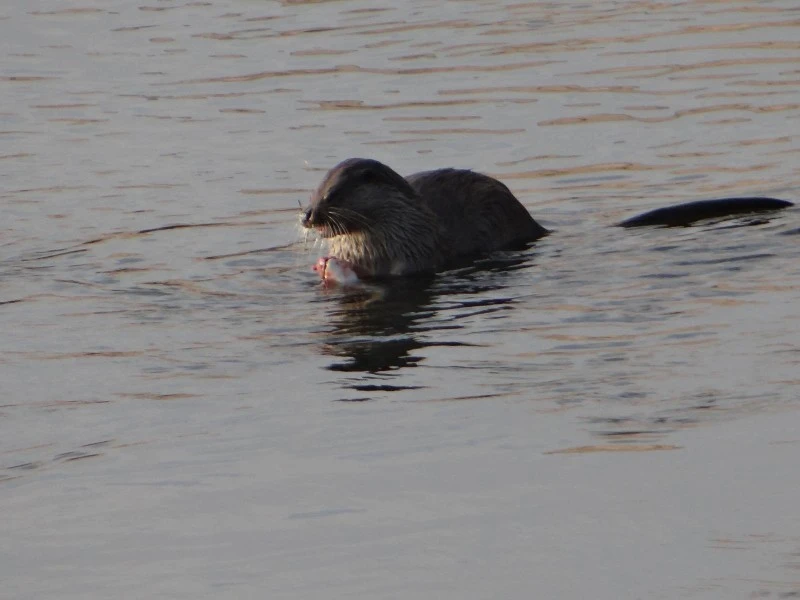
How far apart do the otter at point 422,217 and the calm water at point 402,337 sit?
0.22m

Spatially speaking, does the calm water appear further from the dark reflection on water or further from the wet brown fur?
the wet brown fur

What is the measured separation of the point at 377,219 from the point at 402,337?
6.22 feet

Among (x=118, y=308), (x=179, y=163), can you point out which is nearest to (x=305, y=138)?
(x=179, y=163)

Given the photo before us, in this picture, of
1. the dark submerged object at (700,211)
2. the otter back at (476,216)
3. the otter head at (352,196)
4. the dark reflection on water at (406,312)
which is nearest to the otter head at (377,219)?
the otter head at (352,196)

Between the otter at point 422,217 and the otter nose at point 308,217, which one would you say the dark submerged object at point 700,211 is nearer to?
the otter at point 422,217

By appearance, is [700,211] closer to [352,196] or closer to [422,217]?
[422,217]

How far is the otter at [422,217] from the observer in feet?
28.3

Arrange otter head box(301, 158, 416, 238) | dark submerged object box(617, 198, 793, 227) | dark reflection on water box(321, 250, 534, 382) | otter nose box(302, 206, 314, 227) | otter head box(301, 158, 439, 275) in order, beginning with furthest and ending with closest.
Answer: dark submerged object box(617, 198, 793, 227)
otter head box(301, 158, 439, 275)
otter head box(301, 158, 416, 238)
otter nose box(302, 206, 314, 227)
dark reflection on water box(321, 250, 534, 382)

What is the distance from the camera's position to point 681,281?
24.6 feet

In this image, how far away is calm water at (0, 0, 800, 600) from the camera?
4.36m

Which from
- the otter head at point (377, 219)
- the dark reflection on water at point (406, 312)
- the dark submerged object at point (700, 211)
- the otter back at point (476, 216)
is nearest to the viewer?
the dark reflection on water at point (406, 312)

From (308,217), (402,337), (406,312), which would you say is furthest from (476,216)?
→ (402,337)

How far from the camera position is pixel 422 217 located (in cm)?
884

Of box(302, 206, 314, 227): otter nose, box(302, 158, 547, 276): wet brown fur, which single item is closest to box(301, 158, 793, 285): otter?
box(302, 158, 547, 276): wet brown fur
